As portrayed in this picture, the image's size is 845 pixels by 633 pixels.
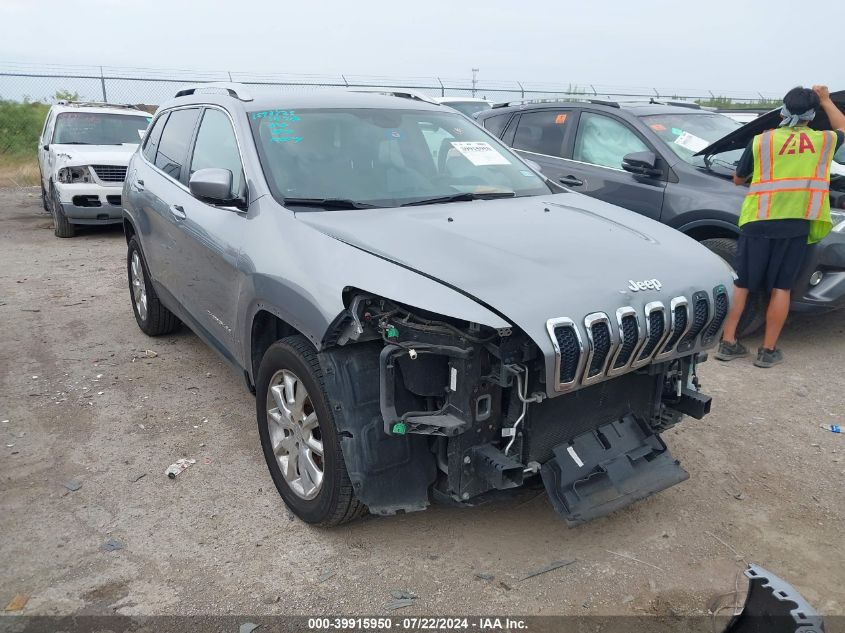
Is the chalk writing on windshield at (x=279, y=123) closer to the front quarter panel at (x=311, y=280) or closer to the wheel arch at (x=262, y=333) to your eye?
the front quarter panel at (x=311, y=280)

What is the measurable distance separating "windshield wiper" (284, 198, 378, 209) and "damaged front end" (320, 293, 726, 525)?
2.43ft

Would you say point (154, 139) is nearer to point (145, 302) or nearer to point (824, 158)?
point (145, 302)

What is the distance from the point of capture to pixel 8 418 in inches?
167

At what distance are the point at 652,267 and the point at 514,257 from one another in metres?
0.60

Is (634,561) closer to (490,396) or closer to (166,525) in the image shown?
(490,396)

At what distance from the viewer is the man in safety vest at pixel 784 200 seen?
4754mm

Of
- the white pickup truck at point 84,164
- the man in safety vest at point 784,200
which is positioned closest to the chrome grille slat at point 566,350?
the man in safety vest at point 784,200

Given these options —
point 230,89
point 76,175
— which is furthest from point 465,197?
point 76,175

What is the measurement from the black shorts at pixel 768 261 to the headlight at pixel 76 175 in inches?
342

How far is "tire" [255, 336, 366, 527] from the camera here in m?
2.79

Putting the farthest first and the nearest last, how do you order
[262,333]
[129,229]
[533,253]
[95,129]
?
[95,129], [129,229], [262,333], [533,253]

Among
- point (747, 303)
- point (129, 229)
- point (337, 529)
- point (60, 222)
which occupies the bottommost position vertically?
point (60, 222)

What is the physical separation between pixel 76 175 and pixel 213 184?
7771 millimetres

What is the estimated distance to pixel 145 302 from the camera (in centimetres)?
550
